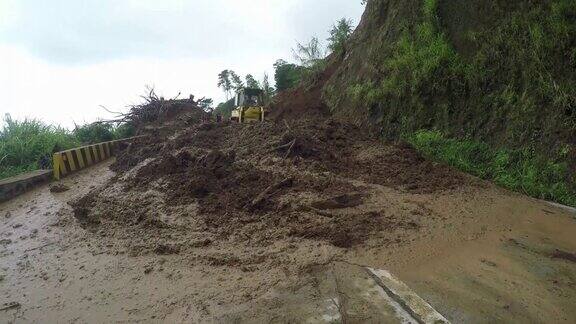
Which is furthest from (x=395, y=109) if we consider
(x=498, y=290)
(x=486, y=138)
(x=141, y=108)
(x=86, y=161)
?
(x=141, y=108)

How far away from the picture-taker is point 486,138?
7.75 meters

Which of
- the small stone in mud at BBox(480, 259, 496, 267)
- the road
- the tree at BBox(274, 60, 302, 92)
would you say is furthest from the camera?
the tree at BBox(274, 60, 302, 92)

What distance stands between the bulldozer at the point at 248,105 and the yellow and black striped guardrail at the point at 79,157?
4699 millimetres

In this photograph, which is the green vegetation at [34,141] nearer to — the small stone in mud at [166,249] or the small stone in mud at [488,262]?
the small stone in mud at [166,249]

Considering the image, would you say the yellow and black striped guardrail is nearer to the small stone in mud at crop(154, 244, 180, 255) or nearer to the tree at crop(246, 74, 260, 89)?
the small stone in mud at crop(154, 244, 180, 255)

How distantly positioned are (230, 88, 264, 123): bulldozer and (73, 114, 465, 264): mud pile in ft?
16.5

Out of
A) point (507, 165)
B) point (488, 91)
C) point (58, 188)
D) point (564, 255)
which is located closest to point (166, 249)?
point (564, 255)

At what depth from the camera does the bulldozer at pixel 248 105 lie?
50.0 feet

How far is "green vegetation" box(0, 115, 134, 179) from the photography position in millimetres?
10648

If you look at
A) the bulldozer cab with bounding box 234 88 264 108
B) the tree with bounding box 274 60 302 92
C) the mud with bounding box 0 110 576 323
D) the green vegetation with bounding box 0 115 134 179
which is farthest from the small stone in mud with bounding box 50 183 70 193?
the tree with bounding box 274 60 302 92

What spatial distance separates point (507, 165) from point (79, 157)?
10.2 meters

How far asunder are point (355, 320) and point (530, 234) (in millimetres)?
3020

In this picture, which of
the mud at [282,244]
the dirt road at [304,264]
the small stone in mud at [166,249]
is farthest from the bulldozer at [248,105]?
the small stone in mud at [166,249]

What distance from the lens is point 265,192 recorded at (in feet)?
20.5
